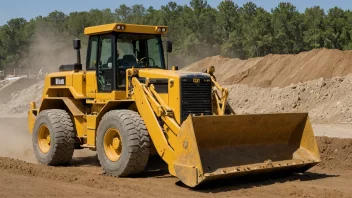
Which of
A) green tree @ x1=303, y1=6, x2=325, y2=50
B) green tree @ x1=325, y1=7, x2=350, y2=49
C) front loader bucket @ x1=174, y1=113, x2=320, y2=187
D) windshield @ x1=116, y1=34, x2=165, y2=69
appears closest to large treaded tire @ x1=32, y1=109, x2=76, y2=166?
windshield @ x1=116, y1=34, x2=165, y2=69

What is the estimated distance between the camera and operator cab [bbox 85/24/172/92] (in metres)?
11.0

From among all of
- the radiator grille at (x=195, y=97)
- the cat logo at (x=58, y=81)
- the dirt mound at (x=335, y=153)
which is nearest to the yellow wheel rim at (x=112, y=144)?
the radiator grille at (x=195, y=97)

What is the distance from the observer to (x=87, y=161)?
12.6 meters

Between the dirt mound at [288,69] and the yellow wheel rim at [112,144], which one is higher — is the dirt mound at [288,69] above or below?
above

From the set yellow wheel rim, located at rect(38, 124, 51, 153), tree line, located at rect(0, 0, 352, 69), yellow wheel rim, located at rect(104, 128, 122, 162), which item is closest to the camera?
yellow wheel rim, located at rect(104, 128, 122, 162)

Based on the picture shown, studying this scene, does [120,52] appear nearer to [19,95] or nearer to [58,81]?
[58,81]

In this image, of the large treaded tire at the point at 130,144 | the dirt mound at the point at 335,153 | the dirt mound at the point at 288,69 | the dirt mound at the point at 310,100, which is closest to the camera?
the large treaded tire at the point at 130,144

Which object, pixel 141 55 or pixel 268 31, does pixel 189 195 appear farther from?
pixel 268 31

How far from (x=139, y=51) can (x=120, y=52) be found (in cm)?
56

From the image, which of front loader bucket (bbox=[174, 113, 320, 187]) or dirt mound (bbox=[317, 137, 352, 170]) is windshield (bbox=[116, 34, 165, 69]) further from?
dirt mound (bbox=[317, 137, 352, 170])

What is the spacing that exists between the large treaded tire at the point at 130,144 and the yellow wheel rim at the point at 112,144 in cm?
12

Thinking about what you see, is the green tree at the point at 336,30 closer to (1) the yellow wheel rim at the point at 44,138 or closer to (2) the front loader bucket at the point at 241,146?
(1) the yellow wheel rim at the point at 44,138

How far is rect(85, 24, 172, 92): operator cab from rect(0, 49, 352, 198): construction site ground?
1942mm

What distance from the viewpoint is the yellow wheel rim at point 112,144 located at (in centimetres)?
1016
